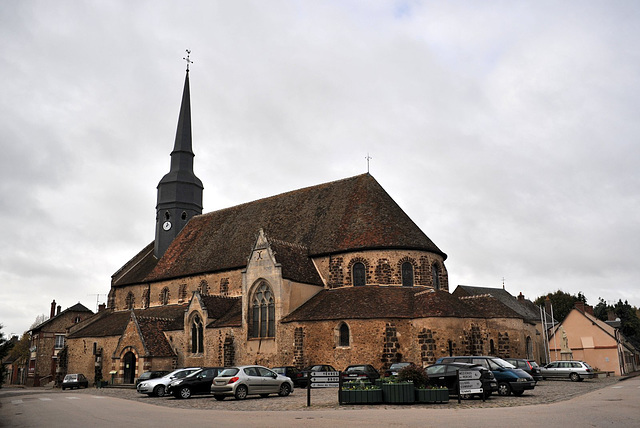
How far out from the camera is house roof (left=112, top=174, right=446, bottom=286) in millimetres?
36094

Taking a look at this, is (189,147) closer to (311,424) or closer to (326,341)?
(326,341)

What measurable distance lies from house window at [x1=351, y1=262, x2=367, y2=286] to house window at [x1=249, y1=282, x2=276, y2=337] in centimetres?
545

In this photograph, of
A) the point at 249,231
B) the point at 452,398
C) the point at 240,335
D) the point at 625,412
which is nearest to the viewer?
the point at 625,412

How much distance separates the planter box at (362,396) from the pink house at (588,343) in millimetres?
35610

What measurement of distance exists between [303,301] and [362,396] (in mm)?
16942

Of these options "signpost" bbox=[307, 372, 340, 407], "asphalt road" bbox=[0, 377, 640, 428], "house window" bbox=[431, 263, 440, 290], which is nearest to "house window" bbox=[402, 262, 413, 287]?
"house window" bbox=[431, 263, 440, 290]

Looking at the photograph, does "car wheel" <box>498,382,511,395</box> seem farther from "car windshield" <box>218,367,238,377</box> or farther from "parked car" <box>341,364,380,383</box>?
"car windshield" <box>218,367,238,377</box>

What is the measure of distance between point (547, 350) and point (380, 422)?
39.9 meters

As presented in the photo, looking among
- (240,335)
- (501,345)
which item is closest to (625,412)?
(501,345)

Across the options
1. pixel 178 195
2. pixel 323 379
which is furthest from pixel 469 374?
pixel 178 195

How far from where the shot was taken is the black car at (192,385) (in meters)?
24.1

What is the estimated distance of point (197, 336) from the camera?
37781 mm

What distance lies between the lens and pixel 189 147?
53031mm

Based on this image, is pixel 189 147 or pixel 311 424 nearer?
pixel 311 424
